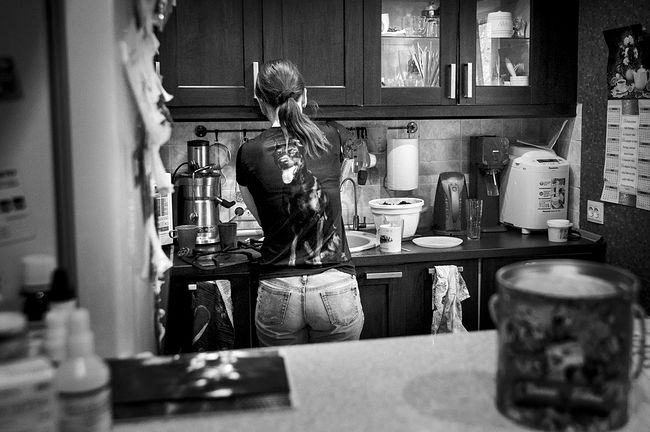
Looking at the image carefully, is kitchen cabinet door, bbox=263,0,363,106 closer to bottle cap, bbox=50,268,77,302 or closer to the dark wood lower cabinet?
the dark wood lower cabinet

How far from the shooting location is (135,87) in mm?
1381

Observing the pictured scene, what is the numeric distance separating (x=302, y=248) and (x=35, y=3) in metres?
1.55

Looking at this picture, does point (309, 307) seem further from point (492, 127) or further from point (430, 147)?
point (492, 127)

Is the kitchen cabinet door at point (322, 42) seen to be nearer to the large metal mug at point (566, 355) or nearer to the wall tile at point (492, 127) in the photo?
the wall tile at point (492, 127)

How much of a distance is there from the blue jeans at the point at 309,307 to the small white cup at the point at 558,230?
125 centimetres

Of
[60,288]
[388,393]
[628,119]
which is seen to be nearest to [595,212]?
[628,119]

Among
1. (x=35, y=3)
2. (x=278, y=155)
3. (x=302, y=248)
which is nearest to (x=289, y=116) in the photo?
(x=278, y=155)

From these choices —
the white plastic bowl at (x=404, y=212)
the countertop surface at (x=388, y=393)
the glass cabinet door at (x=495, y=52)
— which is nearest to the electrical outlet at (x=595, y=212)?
the glass cabinet door at (x=495, y=52)

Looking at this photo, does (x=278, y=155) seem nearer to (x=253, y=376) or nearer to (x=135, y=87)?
(x=135, y=87)

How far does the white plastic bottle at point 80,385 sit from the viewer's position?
3.17 ft

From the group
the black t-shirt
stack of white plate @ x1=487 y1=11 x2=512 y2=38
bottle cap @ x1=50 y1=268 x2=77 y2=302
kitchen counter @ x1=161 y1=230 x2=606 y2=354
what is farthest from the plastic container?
stack of white plate @ x1=487 y1=11 x2=512 y2=38

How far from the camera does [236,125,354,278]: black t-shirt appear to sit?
2.58 meters

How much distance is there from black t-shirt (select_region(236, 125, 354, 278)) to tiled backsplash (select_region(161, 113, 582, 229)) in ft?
3.21

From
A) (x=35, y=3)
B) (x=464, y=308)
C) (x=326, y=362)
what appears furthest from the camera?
(x=464, y=308)
